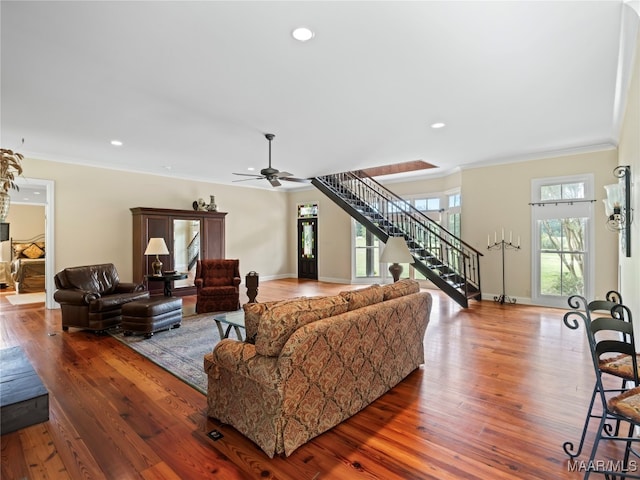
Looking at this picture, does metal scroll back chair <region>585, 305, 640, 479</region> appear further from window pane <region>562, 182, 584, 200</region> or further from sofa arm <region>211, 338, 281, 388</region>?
window pane <region>562, 182, 584, 200</region>

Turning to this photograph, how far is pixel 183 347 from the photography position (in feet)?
13.1

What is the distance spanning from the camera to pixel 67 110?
12.7ft

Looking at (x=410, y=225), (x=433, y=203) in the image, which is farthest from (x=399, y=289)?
(x=433, y=203)

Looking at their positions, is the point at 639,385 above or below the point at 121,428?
above

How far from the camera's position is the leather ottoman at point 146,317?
4340 millimetres

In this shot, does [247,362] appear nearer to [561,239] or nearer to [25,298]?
[561,239]

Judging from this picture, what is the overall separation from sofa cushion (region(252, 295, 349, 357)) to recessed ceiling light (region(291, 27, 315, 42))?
6.43 feet

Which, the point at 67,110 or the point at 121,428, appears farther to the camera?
the point at 67,110

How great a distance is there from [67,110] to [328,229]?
22.3ft

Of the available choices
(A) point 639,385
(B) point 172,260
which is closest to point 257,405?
(A) point 639,385

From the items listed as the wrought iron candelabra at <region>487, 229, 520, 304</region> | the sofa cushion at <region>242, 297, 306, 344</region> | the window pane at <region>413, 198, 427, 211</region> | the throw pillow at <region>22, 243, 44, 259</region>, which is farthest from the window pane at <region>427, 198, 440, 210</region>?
the throw pillow at <region>22, 243, 44, 259</region>

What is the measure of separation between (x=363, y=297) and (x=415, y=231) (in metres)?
5.66

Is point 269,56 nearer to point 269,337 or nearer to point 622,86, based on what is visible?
point 269,337

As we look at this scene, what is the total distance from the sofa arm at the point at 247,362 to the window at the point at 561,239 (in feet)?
19.5
